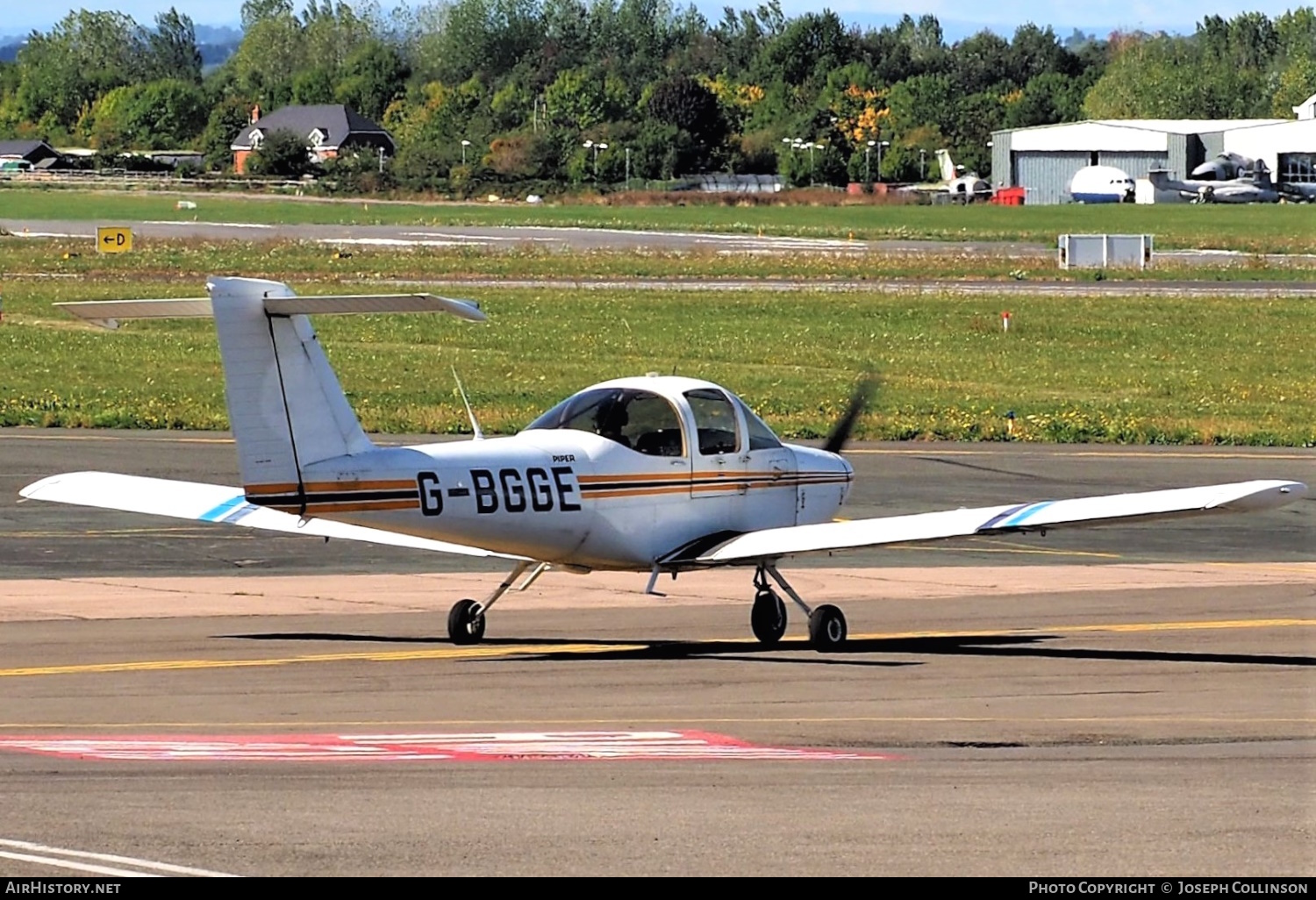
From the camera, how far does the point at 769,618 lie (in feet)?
59.8

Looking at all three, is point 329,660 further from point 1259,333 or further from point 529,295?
point 529,295

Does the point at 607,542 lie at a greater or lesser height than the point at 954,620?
greater

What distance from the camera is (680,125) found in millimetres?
196375

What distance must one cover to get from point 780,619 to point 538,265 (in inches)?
2369

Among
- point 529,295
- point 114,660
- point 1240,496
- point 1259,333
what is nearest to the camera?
point 1240,496

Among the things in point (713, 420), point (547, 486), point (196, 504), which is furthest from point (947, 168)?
point (547, 486)

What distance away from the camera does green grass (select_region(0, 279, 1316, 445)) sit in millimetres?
37219

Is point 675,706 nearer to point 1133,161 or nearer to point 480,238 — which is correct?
point 480,238

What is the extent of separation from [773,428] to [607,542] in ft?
59.4

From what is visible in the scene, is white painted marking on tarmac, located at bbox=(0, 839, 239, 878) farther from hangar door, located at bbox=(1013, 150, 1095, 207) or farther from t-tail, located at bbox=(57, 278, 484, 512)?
hangar door, located at bbox=(1013, 150, 1095, 207)

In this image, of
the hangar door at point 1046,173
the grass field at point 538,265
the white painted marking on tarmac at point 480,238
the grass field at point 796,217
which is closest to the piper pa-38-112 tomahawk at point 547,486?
the grass field at point 538,265

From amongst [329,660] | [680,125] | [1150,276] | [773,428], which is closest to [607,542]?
[329,660]

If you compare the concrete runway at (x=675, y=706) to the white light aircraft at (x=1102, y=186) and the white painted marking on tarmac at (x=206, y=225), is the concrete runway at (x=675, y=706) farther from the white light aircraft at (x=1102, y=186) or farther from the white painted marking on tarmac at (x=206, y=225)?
the white light aircraft at (x=1102, y=186)

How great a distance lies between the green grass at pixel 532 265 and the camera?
7188 centimetres
